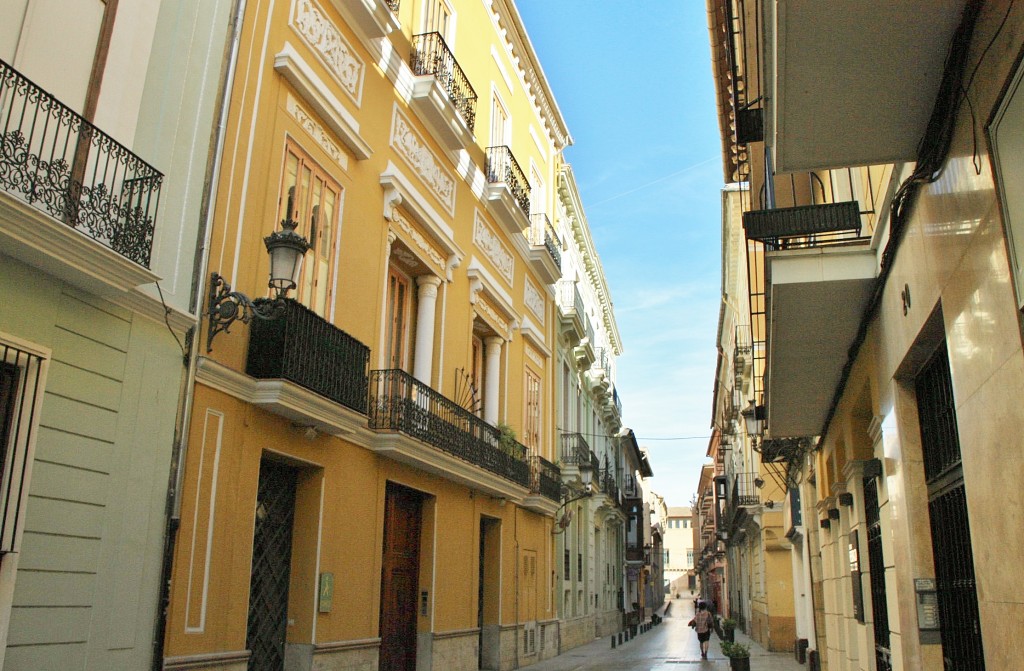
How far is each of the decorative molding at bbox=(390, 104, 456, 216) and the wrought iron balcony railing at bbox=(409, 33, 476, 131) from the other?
3.42 ft

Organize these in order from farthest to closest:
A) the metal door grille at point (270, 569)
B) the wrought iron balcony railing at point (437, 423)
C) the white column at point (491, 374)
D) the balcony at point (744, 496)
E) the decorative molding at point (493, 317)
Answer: the balcony at point (744, 496) < the white column at point (491, 374) < the decorative molding at point (493, 317) < the wrought iron balcony railing at point (437, 423) < the metal door grille at point (270, 569)

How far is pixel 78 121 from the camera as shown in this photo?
281 inches

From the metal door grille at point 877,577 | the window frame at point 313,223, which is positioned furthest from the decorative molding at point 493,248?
the metal door grille at point 877,577

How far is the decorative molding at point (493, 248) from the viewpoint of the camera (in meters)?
17.2

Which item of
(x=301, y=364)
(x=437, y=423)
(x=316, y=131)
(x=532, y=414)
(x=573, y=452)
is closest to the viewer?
(x=301, y=364)

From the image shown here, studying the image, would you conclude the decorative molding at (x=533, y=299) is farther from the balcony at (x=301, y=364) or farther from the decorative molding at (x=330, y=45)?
the balcony at (x=301, y=364)

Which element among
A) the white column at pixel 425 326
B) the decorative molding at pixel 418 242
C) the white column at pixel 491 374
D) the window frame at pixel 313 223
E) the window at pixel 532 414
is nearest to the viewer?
the window frame at pixel 313 223

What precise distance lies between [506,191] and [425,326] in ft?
14.1

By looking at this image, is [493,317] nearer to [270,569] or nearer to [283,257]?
[270,569]

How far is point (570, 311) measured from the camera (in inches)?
983

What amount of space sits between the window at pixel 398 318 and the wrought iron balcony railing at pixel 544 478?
585 cm

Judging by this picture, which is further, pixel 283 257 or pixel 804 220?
pixel 283 257

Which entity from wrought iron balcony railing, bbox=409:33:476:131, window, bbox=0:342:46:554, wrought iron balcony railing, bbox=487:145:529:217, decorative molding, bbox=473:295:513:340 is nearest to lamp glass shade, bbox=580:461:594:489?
decorative molding, bbox=473:295:513:340

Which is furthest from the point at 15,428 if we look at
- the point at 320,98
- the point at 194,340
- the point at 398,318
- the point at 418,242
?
the point at 418,242
